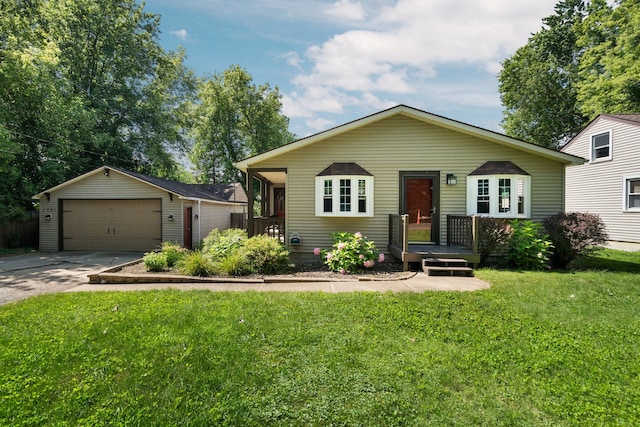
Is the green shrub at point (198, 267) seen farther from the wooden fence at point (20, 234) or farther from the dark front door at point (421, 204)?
the wooden fence at point (20, 234)

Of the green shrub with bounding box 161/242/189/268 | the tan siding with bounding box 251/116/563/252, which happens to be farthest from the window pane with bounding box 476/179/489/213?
the green shrub with bounding box 161/242/189/268

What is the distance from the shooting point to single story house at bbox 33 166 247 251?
12.3 meters

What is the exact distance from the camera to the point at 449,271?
7078 millimetres

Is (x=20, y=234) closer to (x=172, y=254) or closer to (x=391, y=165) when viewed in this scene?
(x=172, y=254)

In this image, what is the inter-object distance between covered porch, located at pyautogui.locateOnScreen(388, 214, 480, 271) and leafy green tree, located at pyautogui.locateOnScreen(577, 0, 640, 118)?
17.7 meters

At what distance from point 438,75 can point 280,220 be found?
8.81 meters

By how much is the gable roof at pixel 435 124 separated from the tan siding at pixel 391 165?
19 cm

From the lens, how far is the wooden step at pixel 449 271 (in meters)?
7.07

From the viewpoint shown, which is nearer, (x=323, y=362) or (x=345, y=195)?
(x=323, y=362)

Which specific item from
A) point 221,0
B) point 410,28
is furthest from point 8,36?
point 410,28

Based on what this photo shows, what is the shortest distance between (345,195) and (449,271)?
3574mm

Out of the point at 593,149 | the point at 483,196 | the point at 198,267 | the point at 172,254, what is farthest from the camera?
the point at 593,149

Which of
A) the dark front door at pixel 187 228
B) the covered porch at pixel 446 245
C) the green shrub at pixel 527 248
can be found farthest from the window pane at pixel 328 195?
the dark front door at pixel 187 228

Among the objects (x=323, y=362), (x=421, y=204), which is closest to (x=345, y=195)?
(x=421, y=204)
